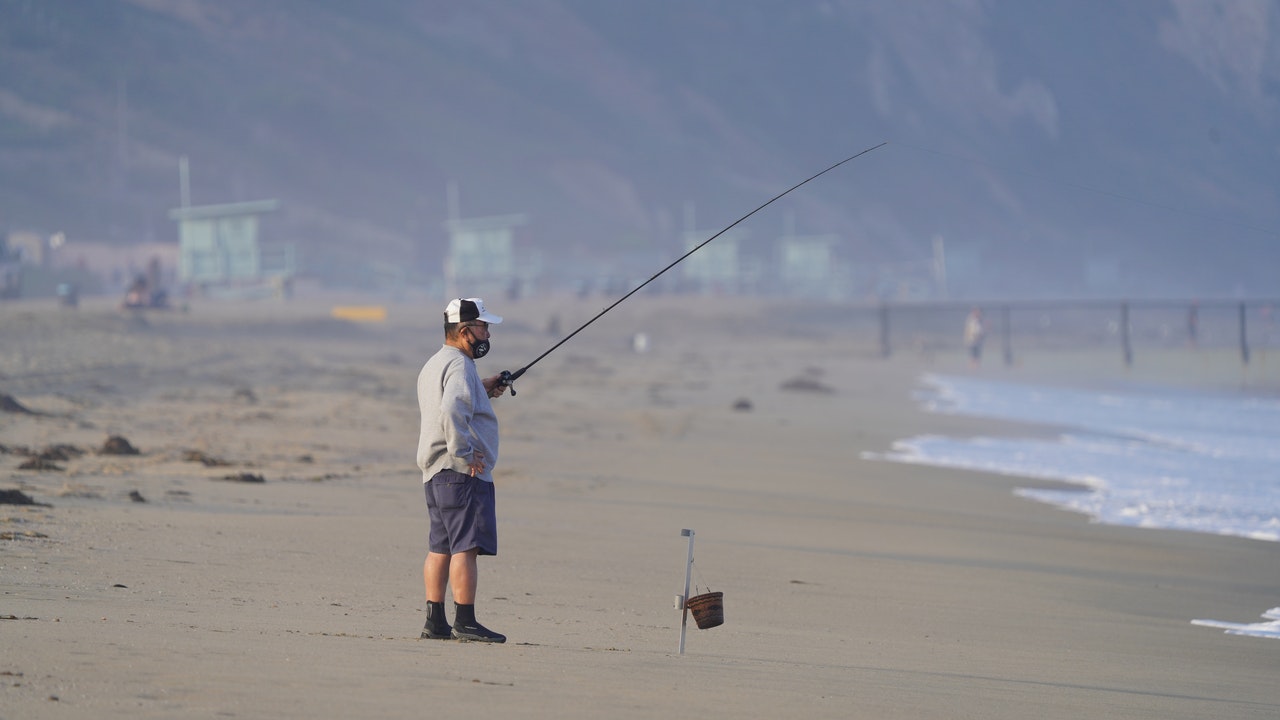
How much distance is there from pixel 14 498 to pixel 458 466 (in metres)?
4.01

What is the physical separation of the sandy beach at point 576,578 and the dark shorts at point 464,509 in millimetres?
408

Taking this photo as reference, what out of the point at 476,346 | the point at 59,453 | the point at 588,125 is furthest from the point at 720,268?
the point at 476,346

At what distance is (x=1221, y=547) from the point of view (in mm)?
10758

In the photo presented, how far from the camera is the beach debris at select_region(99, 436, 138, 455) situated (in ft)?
38.0

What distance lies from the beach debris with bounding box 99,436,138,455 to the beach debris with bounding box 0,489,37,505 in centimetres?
336

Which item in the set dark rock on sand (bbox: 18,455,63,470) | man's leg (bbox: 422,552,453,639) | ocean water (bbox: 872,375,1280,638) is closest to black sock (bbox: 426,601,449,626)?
man's leg (bbox: 422,552,453,639)

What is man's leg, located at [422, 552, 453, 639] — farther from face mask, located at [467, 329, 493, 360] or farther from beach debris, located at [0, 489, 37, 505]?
beach debris, located at [0, 489, 37, 505]

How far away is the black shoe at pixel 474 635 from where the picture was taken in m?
5.49

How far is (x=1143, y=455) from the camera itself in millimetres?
17422

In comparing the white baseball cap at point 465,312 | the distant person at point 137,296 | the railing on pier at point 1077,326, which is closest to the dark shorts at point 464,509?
the white baseball cap at point 465,312

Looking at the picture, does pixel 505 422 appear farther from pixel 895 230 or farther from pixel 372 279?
pixel 895 230

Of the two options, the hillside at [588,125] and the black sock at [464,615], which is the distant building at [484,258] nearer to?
the hillside at [588,125]

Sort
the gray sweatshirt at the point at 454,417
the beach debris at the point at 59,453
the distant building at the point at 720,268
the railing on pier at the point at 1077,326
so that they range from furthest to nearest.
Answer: the distant building at the point at 720,268 → the railing on pier at the point at 1077,326 → the beach debris at the point at 59,453 → the gray sweatshirt at the point at 454,417

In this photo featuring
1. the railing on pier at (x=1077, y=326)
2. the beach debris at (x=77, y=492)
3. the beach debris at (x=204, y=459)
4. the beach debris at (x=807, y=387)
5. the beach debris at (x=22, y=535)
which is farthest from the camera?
the railing on pier at (x=1077, y=326)
